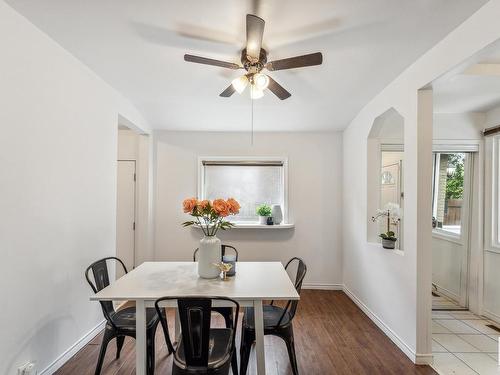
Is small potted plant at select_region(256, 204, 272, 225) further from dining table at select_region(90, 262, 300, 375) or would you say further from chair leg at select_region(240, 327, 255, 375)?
chair leg at select_region(240, 327, 255, 375)

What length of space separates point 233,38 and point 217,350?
2144 mm

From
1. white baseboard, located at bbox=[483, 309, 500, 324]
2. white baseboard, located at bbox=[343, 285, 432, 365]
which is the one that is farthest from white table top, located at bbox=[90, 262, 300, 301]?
white baseboard, located at bbox=[483, 309, 500, 324]

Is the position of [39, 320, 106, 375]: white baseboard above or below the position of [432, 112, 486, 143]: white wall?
below

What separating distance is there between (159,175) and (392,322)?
341 cm

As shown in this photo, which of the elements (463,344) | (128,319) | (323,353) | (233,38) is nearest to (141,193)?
(128,319)

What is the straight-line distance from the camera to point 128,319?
204cm

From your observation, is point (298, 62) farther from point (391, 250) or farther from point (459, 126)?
point (459, 126)

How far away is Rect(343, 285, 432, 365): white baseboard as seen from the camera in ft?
7.30

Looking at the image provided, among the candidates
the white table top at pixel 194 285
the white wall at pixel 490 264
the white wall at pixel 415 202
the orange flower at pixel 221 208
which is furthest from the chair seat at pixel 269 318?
the white wall at pixel 490 264

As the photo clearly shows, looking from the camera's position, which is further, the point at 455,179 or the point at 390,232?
the point at 455,179

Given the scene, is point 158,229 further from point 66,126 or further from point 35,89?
point 35,89

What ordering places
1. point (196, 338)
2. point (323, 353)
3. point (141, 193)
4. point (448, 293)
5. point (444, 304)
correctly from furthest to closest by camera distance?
1. point (141, 193)
2. point (448, 293)
3. point (444, 304)
4. point (323, 353)
5. point (196, 338)

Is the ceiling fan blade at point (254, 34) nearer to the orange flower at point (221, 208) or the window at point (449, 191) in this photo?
the orange flower at point (221, 208)

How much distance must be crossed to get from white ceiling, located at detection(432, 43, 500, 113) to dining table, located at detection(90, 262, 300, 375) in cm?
→ 196
